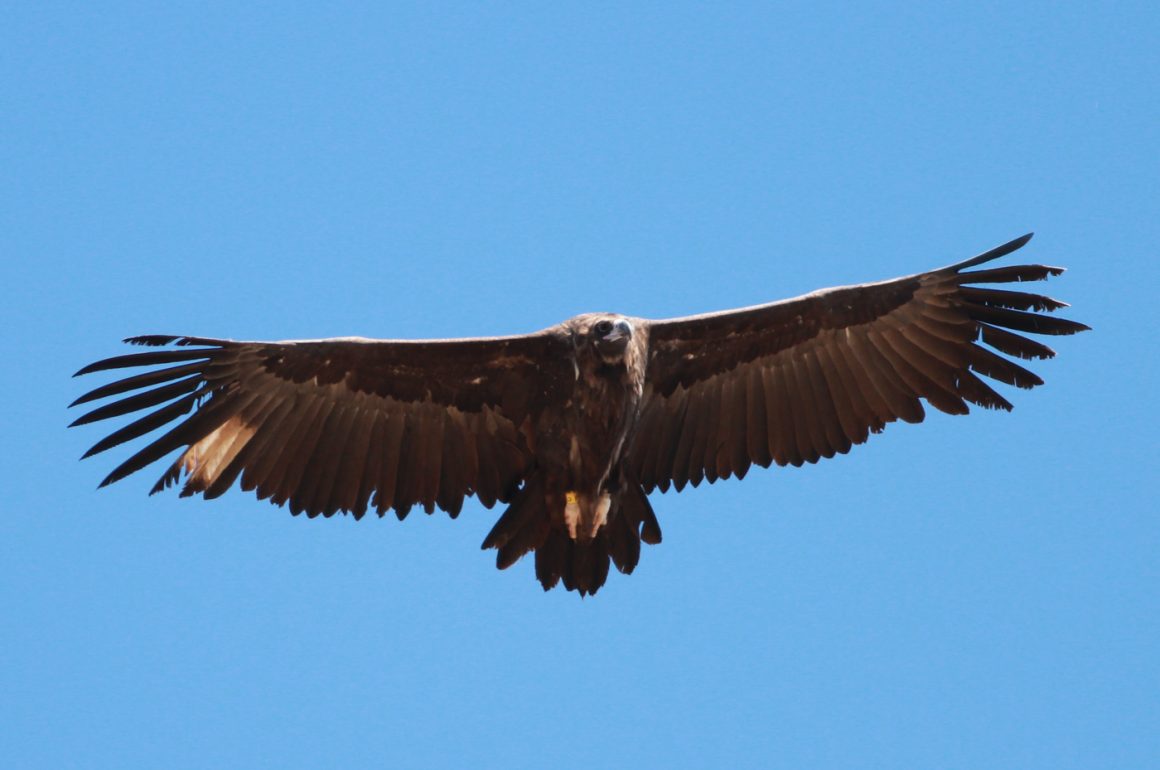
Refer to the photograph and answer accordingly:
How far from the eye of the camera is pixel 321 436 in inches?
563

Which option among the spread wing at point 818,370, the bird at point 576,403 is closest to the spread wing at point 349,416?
the bird at point 576,403

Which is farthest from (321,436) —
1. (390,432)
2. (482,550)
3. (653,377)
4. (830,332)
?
(830,332)

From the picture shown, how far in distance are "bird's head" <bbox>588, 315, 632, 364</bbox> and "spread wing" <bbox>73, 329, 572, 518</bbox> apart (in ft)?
1.23

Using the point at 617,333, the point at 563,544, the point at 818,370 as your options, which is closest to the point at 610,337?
the point at 617,333

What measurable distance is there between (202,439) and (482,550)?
7.17ft

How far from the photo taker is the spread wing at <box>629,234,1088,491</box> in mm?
14305

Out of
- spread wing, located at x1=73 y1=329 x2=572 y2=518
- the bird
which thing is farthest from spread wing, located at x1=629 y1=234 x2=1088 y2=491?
spread wing, located at x1=73 y1=329 x2=572 y2=518

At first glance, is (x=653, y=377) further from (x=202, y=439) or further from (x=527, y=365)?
(x=202, y=439)

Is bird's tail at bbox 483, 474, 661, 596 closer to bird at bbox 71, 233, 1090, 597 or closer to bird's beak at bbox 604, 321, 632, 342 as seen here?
bird at bbox 71, 233, 1090, 597

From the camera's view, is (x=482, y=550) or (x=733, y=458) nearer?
(x=482, y=550)

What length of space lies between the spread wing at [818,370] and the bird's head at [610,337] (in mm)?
852

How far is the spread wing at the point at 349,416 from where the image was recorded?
13.8 m

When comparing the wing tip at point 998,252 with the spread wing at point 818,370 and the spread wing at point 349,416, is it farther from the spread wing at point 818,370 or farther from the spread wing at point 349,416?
the spread wing at point 349,416

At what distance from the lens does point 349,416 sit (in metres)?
14.3
